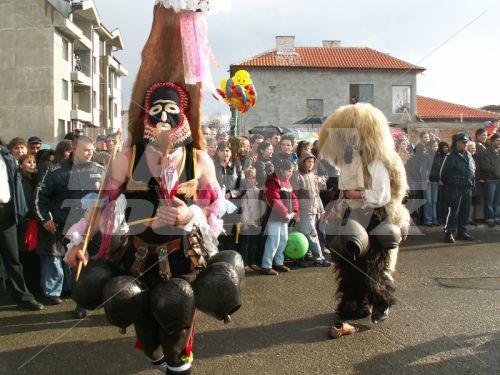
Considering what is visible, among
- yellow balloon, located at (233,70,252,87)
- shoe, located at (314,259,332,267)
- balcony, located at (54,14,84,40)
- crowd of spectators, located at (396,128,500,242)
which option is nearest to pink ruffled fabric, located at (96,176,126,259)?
shoe, located at (314,259,332,267)

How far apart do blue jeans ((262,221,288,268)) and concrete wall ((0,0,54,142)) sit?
1920cm

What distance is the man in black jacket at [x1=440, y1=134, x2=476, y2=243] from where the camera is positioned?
822 cm

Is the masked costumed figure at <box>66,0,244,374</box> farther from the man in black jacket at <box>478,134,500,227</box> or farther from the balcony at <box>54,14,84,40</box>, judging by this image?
the balcony at <box>54,14,84,40</box>

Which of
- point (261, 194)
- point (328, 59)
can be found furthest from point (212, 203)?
point (328, 59)

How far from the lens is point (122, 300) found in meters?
2.26

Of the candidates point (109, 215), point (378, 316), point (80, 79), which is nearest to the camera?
point (109, 215)

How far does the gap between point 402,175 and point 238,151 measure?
2.92 metres

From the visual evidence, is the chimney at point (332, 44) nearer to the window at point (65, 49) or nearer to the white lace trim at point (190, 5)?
the window at point (65, 49)

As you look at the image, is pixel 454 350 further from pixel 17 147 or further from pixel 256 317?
pixel 17 147

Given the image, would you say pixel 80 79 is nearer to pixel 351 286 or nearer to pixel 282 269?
pixel 282 269

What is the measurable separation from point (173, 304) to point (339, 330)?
2.24 meters

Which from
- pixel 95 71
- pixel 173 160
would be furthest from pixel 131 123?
pixel 95 71

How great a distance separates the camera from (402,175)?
4.04m

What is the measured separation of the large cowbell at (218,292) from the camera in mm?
2338
